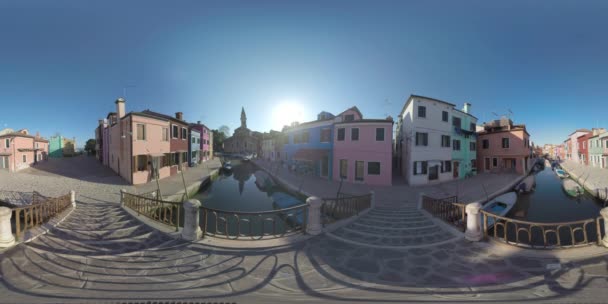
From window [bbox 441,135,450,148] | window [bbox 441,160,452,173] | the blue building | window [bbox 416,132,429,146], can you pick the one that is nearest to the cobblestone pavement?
window [bbox 416,132,429,146]

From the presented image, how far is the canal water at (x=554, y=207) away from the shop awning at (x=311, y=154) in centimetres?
1471

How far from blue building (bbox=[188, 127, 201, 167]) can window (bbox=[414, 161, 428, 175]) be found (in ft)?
99.2

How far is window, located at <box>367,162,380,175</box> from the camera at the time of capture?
62.3 feet

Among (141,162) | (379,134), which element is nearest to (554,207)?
(379,134)

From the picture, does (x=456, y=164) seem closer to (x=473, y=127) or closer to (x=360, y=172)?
(x=473, y=127)

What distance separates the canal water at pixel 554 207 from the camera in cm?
1520

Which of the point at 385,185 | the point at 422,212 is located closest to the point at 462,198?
the point at 385,185

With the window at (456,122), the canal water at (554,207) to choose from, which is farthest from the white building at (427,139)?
the canal water at (554,207)

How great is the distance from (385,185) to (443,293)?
1541cm

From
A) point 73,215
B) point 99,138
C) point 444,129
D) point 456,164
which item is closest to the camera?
point 73,215

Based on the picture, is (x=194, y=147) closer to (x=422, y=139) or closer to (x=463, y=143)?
(x=422, y=139)

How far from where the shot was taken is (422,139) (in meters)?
19.7

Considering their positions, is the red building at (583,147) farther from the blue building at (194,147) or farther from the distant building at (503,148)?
the blue building at (194,147)

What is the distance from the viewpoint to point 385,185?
18672mm
